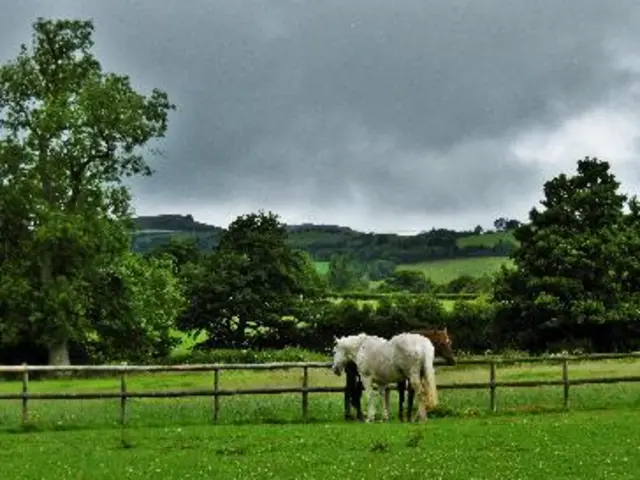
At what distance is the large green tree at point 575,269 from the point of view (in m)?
59.8

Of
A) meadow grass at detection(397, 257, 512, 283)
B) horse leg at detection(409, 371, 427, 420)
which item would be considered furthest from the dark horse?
meadow grass at detection(397, 257, 512, 283)

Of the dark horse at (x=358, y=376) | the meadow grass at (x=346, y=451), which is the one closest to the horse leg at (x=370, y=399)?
the dark horse at (x=358, y=376)

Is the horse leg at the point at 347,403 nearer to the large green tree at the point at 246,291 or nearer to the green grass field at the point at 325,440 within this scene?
the green grass field at the point at 325,440

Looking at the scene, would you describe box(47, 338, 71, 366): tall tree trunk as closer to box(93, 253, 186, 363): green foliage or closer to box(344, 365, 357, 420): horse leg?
box(93, 253, 186, 363): green foliage

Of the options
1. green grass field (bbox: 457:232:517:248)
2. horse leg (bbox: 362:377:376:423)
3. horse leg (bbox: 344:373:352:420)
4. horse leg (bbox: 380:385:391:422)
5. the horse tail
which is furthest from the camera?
green grass field (bbox: 457:232:517:248)

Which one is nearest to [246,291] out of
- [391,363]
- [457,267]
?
[391,363]

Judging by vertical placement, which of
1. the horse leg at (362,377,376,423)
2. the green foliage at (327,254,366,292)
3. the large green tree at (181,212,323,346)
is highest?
the green foliage at (327,254,366,292)

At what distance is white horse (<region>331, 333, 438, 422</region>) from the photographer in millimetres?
24828

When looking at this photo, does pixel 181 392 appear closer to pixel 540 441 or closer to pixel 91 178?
pixel 540 441

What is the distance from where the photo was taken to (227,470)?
1717cm

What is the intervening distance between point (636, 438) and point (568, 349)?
4021 cm

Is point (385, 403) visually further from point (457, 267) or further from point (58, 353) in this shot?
point (457, 267)

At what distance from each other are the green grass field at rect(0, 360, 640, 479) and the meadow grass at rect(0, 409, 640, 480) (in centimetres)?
2

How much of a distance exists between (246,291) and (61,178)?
2173cm
